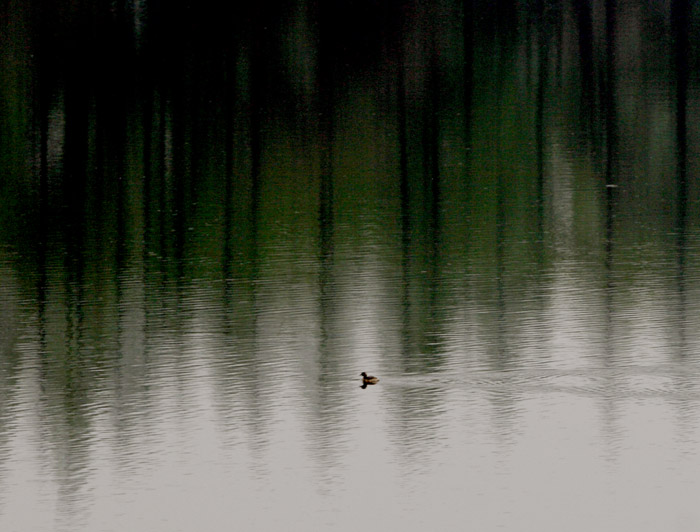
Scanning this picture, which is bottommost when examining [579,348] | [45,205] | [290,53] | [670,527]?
[670,527]

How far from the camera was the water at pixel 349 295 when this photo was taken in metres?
11.5

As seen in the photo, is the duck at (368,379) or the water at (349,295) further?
the duck at (368,379)

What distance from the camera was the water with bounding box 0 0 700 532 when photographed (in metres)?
11.5

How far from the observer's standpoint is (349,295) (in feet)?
57.5

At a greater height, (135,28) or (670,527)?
(135,28)

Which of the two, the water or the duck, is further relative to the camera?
the duck

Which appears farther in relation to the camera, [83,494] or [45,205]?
[45,205]

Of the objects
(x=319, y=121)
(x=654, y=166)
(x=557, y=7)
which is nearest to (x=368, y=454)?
(x=654, y=166)

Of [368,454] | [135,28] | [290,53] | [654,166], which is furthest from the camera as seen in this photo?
[135,28]

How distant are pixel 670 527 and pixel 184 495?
3507mm

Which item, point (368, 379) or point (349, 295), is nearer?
point (368, 379)

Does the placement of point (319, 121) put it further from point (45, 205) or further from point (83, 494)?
point (83, 494)

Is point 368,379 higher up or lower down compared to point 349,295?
lower down

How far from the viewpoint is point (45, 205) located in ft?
80.1
